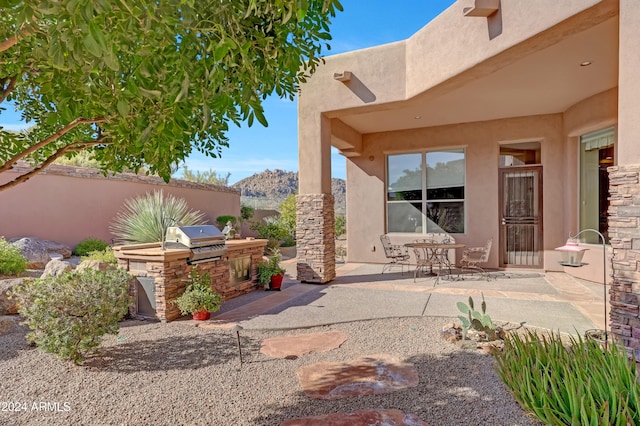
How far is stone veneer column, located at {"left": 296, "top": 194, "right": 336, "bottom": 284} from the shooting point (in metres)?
7.71

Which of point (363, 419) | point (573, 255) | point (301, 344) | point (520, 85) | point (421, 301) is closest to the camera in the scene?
point (363, 419)

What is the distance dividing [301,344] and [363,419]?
1.72 m

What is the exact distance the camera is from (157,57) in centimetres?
177

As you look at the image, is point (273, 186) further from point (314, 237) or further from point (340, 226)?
point (314, 237)

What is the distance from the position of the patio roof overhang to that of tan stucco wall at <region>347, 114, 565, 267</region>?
0.33 meters

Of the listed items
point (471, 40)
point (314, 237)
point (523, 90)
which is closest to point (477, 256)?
point (523, 90)

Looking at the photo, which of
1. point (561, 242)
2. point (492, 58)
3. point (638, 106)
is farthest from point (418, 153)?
point (638, 106)

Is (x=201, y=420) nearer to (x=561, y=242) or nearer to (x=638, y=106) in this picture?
(x=638, y=106)

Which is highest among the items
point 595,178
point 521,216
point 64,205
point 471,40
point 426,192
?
point 471,40

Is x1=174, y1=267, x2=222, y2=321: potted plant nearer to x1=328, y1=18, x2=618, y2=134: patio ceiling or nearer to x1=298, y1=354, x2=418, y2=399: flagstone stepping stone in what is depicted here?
x1=298, y1=354, x2=418, y2=399: flagstone stepping stone

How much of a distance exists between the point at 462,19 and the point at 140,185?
964 centimetres

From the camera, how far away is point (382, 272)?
356 inches

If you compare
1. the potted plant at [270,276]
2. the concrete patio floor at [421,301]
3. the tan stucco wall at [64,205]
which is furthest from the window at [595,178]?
the tan stucco wall at [64,205]

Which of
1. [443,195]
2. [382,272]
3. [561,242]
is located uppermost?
[443,195]
